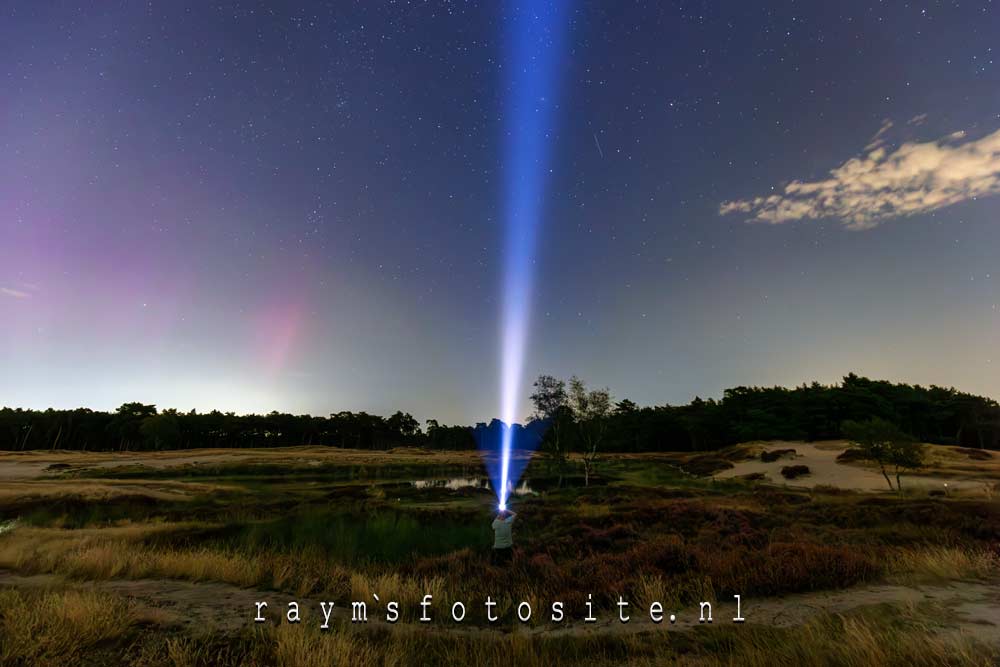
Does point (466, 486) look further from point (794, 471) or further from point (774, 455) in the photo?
point (774, 455)

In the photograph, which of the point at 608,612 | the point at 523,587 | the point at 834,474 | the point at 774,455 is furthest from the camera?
the point at 774,455

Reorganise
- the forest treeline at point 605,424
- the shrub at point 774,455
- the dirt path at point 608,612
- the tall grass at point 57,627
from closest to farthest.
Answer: the tall grass at point 57,627 → the dirt path at point 608,612 → the shrub at point 774,455 → the forest treeline at point 605,424

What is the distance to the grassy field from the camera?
7061 mm

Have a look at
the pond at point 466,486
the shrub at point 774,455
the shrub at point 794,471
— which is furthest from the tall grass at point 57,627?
the shrub at point 774,455

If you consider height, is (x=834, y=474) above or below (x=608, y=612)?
below

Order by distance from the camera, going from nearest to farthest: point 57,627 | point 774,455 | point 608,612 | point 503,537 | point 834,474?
point 57,627 < point 608,612 < point 503,537 < point 834,474 < point 774,455

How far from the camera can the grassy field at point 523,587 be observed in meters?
7.06

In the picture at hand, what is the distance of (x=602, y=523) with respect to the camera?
75.5 ft

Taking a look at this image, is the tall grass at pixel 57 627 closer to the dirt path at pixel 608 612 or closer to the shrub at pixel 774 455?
the dirt path at pixel 608 612

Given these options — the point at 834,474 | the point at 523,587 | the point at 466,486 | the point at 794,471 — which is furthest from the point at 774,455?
the point at 523,587

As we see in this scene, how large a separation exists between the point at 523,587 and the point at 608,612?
2.39 metres

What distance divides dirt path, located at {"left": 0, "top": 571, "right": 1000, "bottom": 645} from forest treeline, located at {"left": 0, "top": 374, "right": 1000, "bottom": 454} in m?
44.6

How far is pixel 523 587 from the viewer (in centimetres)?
1162

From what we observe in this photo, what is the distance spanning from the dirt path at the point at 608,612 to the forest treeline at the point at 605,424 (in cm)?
4461
